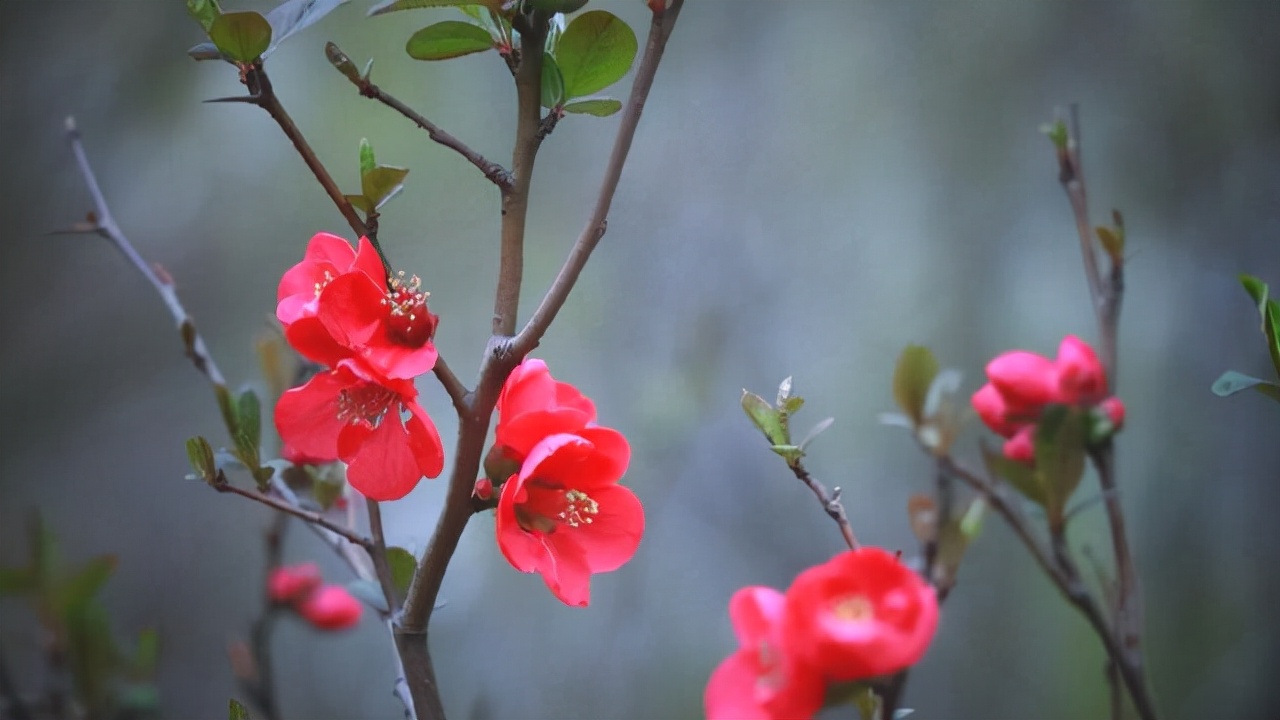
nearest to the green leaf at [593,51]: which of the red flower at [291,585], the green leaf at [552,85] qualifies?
the green leaf at [552,85]

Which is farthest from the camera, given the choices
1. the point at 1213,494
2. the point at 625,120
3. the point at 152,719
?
the point at 1213,494

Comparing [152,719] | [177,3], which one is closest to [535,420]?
[152,719]

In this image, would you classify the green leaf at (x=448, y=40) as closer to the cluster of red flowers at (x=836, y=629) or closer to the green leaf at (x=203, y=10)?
the green leaf at (x=203, y=10)

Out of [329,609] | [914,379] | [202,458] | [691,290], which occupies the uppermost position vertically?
[914,379]

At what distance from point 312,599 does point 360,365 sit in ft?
1.63

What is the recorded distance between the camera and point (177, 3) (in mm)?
1027

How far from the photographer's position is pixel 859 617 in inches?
10.7

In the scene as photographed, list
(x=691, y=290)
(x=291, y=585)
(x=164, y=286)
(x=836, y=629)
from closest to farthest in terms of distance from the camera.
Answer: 1. (x=836, y=629)
2. (x=164, y=286)
3. (x=291, y=585)
4. (x=691, y=290)

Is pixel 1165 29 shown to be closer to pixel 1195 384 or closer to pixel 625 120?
pixel 1195 384

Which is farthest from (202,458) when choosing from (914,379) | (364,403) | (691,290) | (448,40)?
(691,290)

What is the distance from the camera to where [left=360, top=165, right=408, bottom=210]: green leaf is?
1.01ft

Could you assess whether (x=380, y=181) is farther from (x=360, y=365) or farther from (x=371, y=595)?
(x=371, y=595)

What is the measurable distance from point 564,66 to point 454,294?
69 centimetres

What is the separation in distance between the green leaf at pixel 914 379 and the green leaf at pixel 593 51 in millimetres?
182
